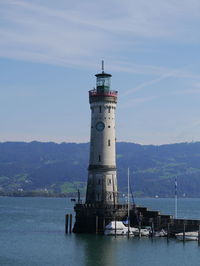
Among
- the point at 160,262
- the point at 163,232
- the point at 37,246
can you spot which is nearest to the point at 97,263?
the point at 160,262

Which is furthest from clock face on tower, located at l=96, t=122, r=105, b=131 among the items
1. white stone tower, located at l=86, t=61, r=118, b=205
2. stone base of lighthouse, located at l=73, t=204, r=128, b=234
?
stone base of lighthouse, located at l=73, t=204, r=128, b=234

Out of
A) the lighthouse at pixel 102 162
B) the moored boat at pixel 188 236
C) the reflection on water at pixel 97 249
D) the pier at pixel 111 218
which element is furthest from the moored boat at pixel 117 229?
the moored boat at pixel 188 236

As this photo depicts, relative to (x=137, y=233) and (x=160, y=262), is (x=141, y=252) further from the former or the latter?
(x=137, y=233)

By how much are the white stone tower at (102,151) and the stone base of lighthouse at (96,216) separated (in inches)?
98.7

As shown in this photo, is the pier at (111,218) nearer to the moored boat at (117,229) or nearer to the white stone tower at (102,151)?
the moored boat at (117,229)

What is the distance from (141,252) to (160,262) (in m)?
6.53

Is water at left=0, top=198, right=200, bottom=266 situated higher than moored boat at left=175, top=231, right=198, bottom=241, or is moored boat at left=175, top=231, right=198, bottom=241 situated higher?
moored boat at left=175, top=231, right=198, bottom=241

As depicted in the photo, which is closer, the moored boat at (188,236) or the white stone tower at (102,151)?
the moored boat at (188,236)

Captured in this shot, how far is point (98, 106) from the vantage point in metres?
103

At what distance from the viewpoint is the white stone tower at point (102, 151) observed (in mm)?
101688

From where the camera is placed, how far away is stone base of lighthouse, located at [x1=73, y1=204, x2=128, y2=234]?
97.6m

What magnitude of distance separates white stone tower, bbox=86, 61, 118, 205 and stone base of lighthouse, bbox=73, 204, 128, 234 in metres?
2.51

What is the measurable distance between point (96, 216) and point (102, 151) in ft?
36.7

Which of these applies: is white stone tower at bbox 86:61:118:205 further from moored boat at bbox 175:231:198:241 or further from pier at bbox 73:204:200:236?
moored boat at bbox 175:231:198:241
